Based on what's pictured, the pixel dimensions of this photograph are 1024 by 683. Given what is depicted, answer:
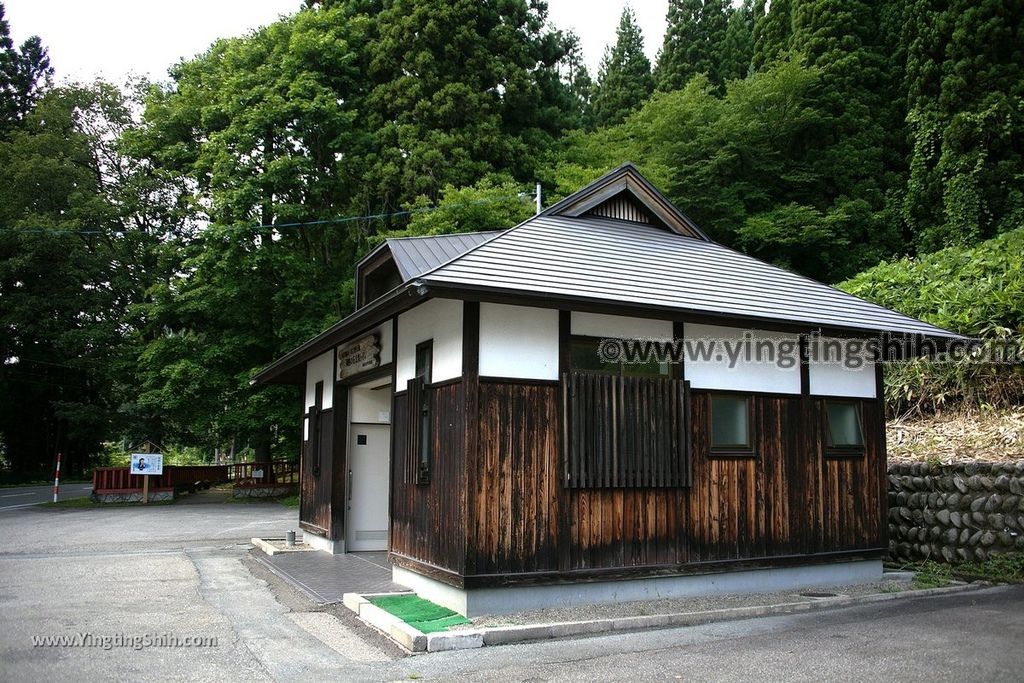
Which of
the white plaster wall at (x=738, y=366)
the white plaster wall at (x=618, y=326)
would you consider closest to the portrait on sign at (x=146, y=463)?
the white plaster wall at (x=618, y=326)

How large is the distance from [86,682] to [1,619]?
125 inches

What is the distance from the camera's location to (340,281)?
28.0 meters

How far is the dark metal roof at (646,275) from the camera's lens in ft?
29.3

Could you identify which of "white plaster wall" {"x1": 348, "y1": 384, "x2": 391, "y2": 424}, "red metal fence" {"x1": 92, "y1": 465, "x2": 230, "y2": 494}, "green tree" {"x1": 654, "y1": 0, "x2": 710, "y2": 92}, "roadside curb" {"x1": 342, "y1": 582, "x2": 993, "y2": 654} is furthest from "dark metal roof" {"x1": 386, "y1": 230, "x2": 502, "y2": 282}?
"green tree" {"x1": 654, "y1": 0, "x2": 710, "y2": 92}

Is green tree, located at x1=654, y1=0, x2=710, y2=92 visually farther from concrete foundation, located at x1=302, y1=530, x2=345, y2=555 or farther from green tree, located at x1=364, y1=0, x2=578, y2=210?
concrete foundation, located at x1=302, y1=530, x2=345, y2=555

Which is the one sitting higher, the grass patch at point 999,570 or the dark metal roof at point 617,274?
the dark metal roof at point 617,274

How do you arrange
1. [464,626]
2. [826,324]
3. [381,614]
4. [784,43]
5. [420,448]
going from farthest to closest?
[784,43], [826,324], [420,448], [381,614], [464,626]

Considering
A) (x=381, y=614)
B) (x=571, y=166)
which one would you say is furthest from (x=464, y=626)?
(x=571, y=166)

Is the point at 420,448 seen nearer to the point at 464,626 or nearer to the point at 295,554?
the point at 464,626

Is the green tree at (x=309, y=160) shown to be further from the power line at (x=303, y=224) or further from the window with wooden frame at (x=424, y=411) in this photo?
the window with wooden frame at (x=424, y=411)

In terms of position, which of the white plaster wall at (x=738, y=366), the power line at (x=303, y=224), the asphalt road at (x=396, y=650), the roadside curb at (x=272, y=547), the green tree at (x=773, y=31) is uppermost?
the green tree at (x=773, y=31)

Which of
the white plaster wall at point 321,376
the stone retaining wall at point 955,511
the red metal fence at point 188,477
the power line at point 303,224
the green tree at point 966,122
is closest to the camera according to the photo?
the stone retaining wall at point 955,511

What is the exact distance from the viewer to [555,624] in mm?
7906

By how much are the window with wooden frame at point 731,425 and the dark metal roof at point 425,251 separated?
13.3 ft
